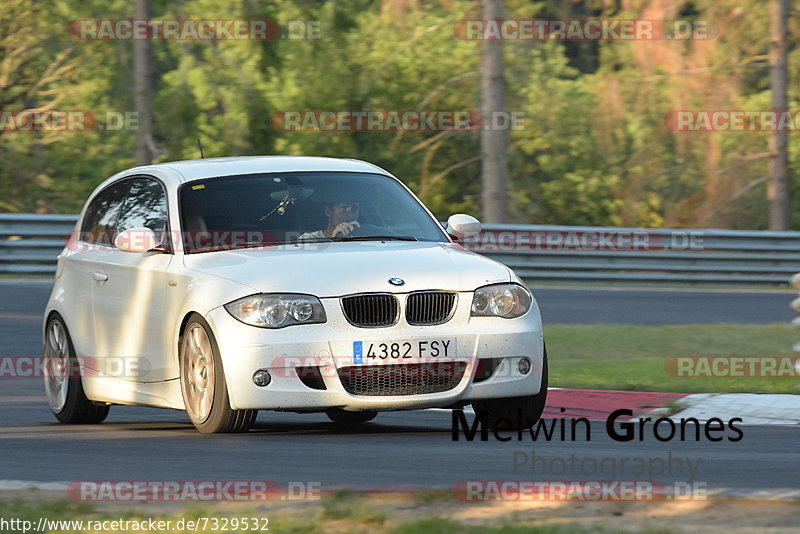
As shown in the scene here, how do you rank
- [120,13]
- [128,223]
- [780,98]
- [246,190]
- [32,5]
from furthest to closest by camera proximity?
[120,13], [32,5], [780,98], [128,223], [246,190]

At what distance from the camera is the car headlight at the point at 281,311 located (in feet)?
27.5

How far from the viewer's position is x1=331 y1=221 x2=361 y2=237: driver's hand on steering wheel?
30.8 ft

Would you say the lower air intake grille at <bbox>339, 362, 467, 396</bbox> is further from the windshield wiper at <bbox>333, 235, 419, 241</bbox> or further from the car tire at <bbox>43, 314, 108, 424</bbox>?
the car tire at <bbox>43, 314, 108, 424</bbox>

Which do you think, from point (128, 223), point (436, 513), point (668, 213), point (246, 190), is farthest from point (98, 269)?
point (668, 213)

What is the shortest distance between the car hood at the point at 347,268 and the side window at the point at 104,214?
58.1 inches

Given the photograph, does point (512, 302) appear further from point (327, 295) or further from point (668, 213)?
point (668, 213)

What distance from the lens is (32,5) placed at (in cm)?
3344

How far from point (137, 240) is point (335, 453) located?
2277 millimetres

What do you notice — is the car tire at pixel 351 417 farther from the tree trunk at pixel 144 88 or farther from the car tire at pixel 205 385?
the tree trunk at pixel 144 88

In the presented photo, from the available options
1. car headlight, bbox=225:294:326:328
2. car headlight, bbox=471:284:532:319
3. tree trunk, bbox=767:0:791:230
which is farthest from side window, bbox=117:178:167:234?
tree trunk, bbox=767:0:791:230

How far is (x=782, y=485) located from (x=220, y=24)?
92.7ft

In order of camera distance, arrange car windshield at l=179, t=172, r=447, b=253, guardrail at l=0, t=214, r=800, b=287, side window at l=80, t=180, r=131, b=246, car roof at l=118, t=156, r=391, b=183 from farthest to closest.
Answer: guardrail at l=0, t=214, r=800, b=287, side window at l=80, t=180, r=131, b=246, car roof at l=118, t=156, r=391, b=183, car windshield at l=179, t=172, r=447, b=253

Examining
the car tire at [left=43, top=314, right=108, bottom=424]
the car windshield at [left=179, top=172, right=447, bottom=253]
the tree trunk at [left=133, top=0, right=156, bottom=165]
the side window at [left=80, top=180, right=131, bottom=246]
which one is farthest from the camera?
the tree trunk at [left=133, top=0, right=156, bottom=165]

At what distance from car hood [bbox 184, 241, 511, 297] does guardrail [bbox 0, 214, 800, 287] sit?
44.6 feet
